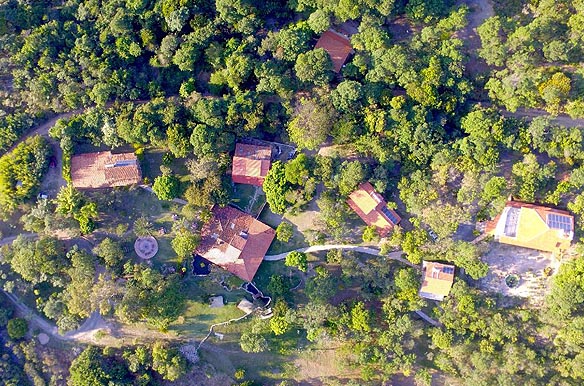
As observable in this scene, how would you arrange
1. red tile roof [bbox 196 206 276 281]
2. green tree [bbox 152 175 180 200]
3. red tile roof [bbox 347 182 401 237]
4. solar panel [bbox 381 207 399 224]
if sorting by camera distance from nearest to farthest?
1. green tree [bbox 152 175 180 200]
2. red tile roof [bbox 347 182 401 237]
3. solar panel [bbox 381 207 399 224]
4. red tile roof [bbox 196 206 276 281]

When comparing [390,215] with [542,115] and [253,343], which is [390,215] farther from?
[253,343]

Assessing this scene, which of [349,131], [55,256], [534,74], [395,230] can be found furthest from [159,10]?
[534,74]

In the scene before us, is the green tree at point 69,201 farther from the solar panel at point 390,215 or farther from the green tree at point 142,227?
the solar panel at point 390,215

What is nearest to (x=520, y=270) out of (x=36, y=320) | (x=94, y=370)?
(x=94, y=370)

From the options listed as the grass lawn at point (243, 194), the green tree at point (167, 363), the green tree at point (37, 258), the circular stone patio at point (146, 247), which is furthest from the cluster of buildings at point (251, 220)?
the green tree at point (167, 363)

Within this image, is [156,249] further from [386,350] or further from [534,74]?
[534,74]

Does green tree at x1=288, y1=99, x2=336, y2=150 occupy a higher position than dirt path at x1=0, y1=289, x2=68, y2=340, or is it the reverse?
green tree at x1=288, y1=99, x2=336, y2=150

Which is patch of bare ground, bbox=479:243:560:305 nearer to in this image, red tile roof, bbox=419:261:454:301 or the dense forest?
the dense forest

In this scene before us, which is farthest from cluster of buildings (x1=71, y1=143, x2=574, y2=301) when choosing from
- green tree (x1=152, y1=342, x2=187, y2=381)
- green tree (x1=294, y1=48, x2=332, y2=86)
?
green tree (x1=152, y1=342, x2=187, y2=381)
